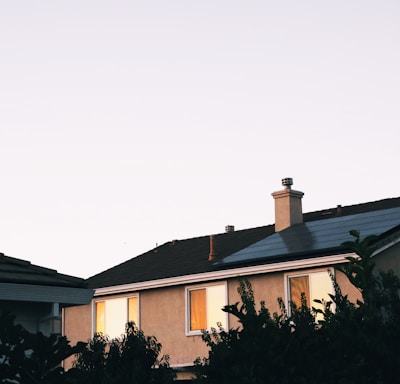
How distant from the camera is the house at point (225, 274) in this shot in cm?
2741

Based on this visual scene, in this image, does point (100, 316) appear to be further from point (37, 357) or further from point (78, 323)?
point (37, 357)

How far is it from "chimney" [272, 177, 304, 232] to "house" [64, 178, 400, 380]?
4cm

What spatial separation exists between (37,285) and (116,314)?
1945cm

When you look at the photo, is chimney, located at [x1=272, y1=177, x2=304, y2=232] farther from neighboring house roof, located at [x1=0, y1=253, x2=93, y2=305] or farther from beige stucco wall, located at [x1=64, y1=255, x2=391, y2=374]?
neighboring house roof, located at [x1=0, y1=253, x2=93, y2=305]

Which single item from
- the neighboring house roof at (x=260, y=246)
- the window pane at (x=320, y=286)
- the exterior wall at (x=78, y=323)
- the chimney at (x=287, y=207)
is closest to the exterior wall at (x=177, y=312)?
the exterior wall at (x=78, y=323)

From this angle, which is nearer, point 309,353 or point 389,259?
point 309,353

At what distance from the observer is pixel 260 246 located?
1192 inches

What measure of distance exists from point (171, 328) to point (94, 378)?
22192 millimetres

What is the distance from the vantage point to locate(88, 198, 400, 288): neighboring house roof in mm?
28078

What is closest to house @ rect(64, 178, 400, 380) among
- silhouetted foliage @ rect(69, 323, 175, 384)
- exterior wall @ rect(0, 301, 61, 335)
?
exterior wall @ rect(0, 301, 61, 335)

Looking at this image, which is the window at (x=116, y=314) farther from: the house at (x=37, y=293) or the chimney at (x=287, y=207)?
the house at (x=37, y=293)

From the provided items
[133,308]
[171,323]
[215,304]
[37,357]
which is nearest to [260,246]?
[215,304]

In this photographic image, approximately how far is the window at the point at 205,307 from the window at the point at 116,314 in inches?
112

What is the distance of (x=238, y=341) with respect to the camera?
975cm
